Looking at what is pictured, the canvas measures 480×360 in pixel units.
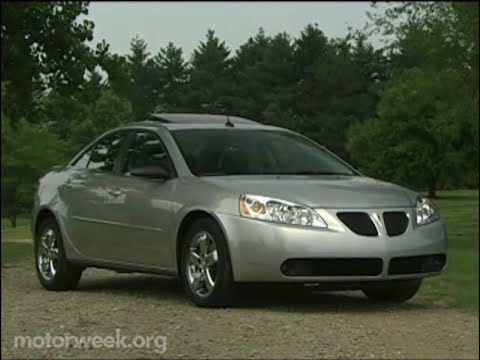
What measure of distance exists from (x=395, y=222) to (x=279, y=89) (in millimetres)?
1294

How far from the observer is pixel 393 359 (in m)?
6.32

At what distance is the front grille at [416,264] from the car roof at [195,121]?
1588 millimetres

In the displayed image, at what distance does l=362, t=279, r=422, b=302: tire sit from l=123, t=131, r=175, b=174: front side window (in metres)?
1.79

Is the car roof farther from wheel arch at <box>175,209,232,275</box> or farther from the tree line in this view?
wheel arch at <box>175,209,232,275</box>

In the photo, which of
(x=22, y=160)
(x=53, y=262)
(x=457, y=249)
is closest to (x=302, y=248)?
(x=457, y=249)

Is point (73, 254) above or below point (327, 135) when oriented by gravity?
below

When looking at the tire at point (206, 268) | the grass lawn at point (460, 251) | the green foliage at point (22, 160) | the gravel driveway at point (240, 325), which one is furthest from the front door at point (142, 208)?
the grass lawn at point (460, 251)

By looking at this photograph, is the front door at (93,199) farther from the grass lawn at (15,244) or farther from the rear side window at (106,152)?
the grass lawn at (15,244)

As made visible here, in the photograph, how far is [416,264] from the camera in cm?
785

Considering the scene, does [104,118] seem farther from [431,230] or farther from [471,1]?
[471,1]

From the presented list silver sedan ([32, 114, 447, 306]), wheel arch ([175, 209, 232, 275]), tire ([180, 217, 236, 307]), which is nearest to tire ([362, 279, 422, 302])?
silver sedan ([32, 114, 447, 306])

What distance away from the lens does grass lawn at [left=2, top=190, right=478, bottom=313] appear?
18.9 feet

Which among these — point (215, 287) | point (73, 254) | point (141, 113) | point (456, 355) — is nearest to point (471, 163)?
point (456, 355)

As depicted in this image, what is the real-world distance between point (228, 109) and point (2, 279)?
10.7 feet
